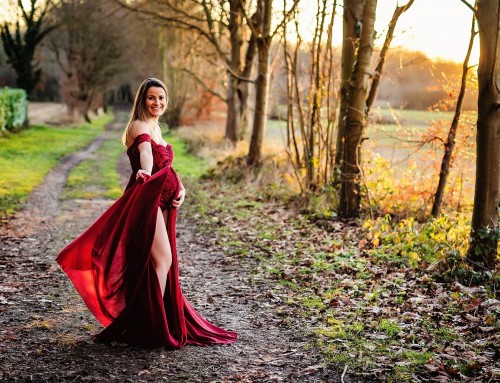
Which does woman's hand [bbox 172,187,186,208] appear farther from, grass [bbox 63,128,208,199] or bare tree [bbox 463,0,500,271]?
grass [bbox 63,128,208,199]

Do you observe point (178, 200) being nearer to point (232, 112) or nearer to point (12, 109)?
point (232, 112)

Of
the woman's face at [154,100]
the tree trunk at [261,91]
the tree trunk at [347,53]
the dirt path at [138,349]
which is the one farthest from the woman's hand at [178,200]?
the tree trunk at [261,91]

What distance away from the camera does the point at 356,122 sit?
9828mm

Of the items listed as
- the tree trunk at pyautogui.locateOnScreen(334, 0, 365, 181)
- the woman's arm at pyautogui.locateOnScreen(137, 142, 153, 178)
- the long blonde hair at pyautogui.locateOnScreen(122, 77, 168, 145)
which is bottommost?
the woman's arm at pyautogui.locateOnScreen(137, 142, 153, 178)

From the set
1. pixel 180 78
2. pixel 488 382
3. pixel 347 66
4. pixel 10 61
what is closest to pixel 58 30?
pixel 10 61

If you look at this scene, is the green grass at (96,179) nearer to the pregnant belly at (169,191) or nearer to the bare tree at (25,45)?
the pregnant belly at (169,191)

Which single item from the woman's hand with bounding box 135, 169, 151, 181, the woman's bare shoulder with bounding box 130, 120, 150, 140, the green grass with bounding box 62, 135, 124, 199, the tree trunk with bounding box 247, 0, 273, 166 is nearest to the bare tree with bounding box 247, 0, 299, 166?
the tree trunk with bounding box 247, 0, 273, 166

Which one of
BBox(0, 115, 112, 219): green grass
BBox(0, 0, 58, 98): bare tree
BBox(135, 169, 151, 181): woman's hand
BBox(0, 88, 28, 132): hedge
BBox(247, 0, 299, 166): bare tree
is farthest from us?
BBox(0, 0, 58, 98): bare tree

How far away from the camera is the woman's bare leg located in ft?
16.3

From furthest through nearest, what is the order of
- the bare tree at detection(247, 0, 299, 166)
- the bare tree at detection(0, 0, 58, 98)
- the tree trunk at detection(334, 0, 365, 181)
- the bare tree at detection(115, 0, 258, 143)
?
the bare tree at detection(0, 0, 58, 98) → the bare tree at detection(115, 0, 258, 143) → the bare tree at detection(247, 0, 299, 166) → the tree trunk at detection(334, 0, 365, 181)

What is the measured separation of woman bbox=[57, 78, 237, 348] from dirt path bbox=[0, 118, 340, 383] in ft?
0.68

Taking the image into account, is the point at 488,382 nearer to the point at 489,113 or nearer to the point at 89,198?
the point at 489,113

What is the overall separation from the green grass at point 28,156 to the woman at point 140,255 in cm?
631

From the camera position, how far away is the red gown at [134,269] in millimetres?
4906
